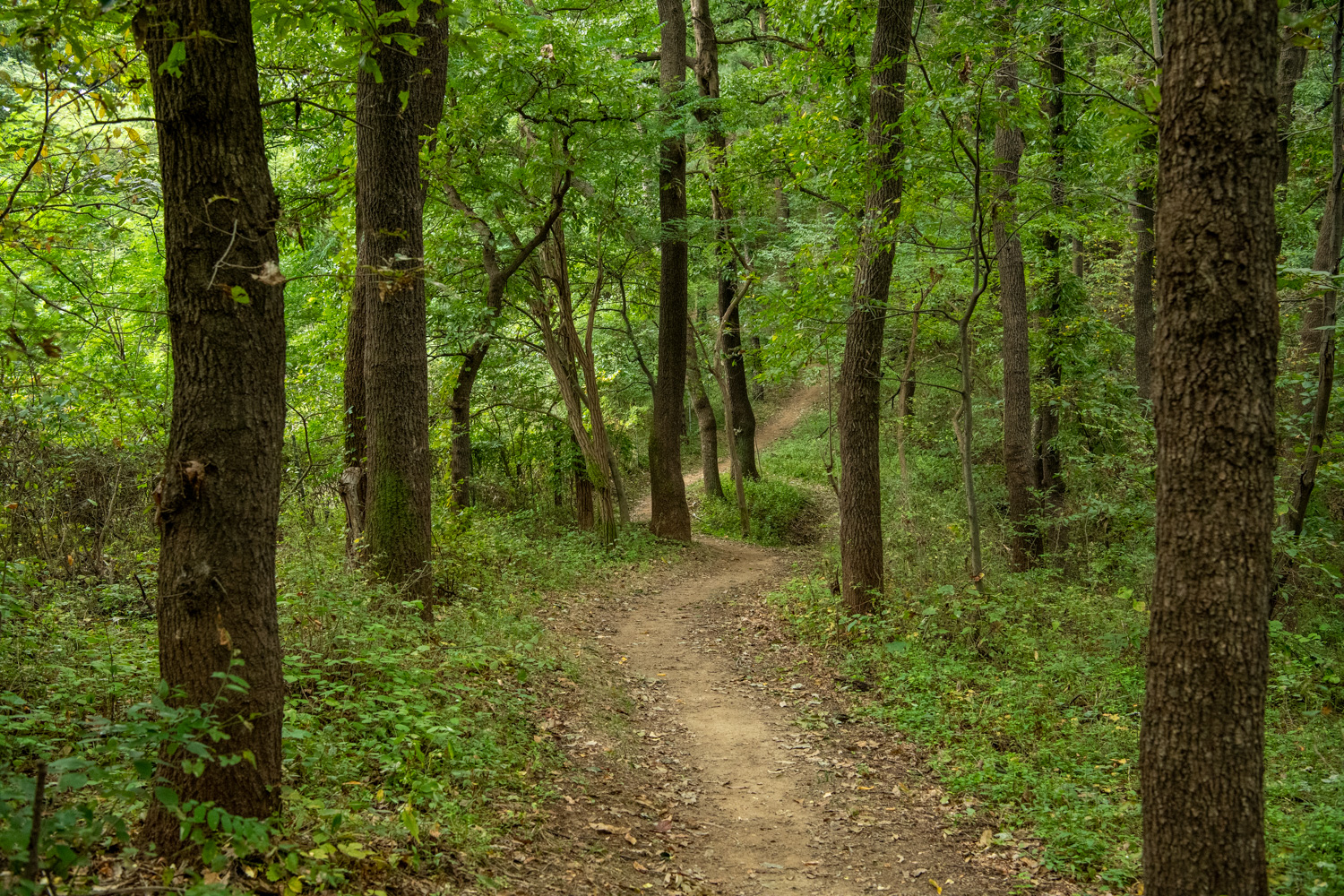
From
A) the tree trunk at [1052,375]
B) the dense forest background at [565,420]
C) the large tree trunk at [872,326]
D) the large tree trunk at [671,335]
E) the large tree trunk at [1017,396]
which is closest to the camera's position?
the dense forest background at [565,420]

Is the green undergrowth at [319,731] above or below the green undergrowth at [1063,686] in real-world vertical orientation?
above

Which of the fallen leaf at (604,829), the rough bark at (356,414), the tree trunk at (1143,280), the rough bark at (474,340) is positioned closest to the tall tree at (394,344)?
the rough bark at (356,414)

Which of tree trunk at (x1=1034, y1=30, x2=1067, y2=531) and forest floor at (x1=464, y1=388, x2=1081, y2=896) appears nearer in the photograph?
forest floor at (x1=464, y1=388, x2=1081, y2=896)

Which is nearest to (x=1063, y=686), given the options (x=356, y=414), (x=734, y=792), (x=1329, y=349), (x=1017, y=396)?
(x=734, y=792)

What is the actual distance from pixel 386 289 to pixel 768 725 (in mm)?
4950

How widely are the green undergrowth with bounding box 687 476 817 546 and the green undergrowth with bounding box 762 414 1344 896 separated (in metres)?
6.26

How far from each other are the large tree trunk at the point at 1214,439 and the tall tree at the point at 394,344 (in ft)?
18.9

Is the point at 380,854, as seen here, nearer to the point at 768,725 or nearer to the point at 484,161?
the point at 768,725

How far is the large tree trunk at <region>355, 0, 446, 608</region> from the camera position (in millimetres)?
7090

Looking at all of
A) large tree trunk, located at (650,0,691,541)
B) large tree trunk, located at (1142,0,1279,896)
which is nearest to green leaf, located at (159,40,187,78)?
large tree trunk, located at (1142,0,1279,896)

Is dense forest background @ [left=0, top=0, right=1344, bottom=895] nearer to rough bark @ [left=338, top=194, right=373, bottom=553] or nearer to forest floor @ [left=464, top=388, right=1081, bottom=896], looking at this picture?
rough bark @ [left=338, top=194, right=373, bottom=553]

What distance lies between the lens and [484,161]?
1196 cm

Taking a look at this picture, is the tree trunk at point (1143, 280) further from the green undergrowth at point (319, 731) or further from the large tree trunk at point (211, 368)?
the large tree trunk at point (211, 368)

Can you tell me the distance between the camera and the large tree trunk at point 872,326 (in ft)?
28.3
